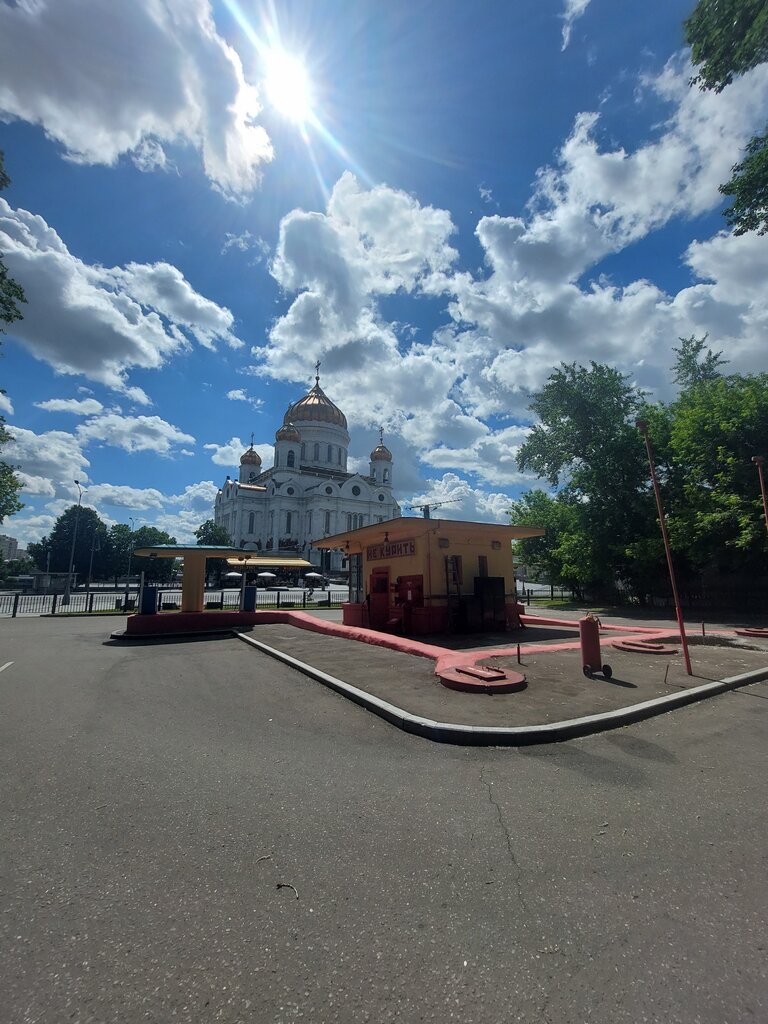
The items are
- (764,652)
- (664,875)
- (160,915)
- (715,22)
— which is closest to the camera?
(160,915)

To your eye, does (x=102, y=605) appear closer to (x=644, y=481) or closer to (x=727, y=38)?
(x=644, y=481)

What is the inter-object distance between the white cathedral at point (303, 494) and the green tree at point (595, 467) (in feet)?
148

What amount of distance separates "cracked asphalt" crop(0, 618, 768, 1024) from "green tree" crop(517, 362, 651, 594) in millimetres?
24350

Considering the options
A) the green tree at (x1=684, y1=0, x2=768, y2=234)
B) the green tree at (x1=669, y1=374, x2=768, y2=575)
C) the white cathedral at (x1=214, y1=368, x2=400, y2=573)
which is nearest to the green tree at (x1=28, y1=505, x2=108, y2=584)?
the white cathedral at (x1=214, y1=368, x2=400, y2=573)

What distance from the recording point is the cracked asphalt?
7.02 ft

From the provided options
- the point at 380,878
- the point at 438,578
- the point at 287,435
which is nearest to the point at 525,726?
the point at 380,878

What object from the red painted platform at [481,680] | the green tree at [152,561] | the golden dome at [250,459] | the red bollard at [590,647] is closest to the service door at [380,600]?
the red painted platform at [481,680]

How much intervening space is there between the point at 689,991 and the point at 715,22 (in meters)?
19.4

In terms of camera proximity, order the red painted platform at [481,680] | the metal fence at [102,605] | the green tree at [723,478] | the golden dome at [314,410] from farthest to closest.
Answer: the golden dome at [314,410] < the metal fence at [102,605] < the green tree at [723,478] < the red painted platform at [481,680]

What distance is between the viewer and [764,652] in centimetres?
1100

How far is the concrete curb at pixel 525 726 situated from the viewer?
545cm

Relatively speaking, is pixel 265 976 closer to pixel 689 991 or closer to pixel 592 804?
pixel 689 991

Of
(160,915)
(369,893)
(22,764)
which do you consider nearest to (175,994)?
(160,915)

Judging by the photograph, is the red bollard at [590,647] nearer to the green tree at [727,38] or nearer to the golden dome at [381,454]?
the green tree at [727,38]
